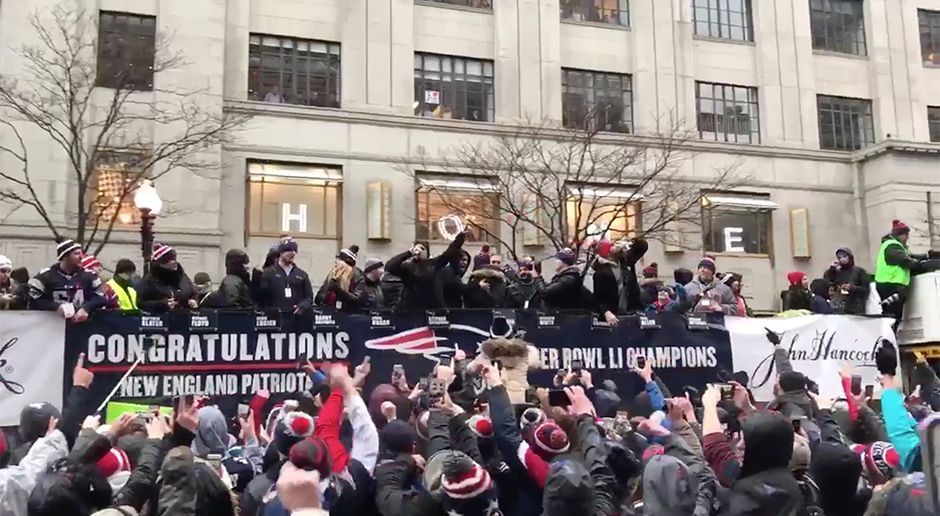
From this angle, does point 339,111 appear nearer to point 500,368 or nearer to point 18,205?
point 18,205

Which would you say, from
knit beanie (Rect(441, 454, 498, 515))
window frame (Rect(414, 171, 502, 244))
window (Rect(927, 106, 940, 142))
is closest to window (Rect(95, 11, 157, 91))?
window frame (Rect(414, 171, 502, 244))

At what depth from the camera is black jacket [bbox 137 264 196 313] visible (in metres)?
9.46

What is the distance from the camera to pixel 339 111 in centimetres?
2580

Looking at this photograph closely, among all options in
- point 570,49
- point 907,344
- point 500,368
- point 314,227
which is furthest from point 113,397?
point 570,49

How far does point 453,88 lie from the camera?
89.7ft

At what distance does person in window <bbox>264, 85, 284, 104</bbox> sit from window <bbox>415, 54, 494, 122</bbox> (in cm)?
381

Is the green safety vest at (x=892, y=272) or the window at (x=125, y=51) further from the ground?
the window at (x=125, y=51)

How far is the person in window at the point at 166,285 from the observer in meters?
9.49

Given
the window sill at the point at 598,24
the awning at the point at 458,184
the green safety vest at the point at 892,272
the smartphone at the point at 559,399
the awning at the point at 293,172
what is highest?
the window sill at the point at 598,24

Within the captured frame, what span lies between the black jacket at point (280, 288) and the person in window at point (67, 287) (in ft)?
5.55

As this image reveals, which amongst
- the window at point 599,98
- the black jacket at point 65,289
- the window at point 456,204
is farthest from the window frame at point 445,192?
the black jacket at point 65,289

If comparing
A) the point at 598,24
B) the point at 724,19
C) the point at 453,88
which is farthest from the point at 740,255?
the point at 453,88

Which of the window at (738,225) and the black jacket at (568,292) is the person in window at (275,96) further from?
the black jacket at (568,292)

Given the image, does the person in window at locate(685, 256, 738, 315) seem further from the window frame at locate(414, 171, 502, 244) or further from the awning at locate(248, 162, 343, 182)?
the awning at locate(248, 162, 343, 182)
